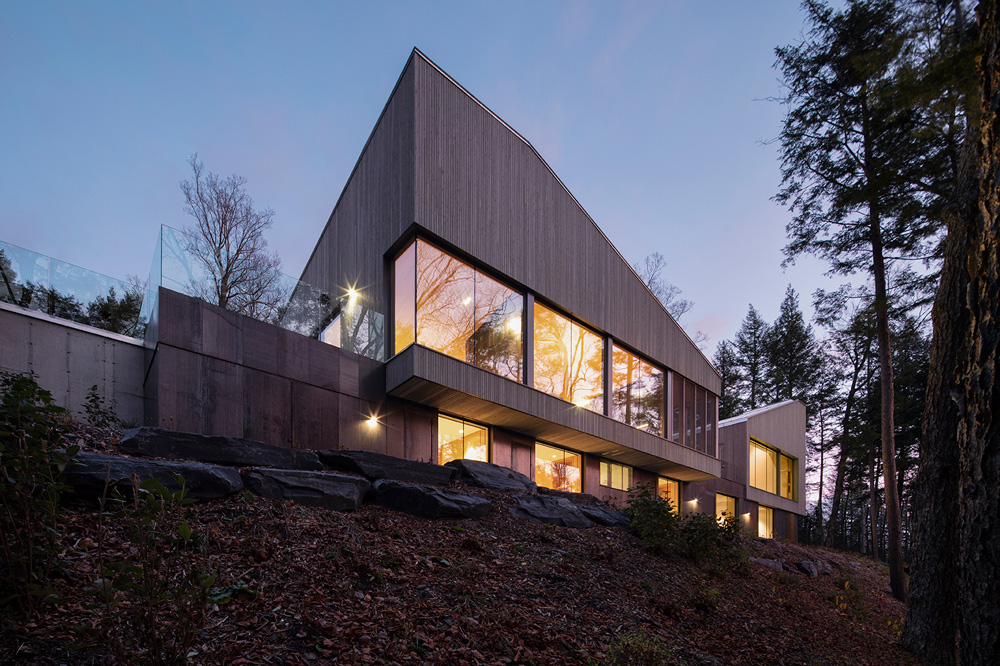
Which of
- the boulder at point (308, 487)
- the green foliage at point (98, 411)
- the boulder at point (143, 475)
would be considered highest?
the green foliage at point (98, 411)

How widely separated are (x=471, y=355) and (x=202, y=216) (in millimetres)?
11424

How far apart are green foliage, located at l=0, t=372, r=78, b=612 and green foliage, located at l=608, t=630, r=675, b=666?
12.6ft

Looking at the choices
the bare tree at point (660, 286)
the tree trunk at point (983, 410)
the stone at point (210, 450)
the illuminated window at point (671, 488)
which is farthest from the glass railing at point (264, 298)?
A: the bare tree at point (660, 286)

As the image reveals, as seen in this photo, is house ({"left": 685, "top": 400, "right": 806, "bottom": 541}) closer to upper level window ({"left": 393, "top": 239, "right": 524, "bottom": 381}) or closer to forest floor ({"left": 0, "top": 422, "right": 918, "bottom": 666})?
upper level window ({"left": 393, "top": 239, "right": 524, "bottom": 381})

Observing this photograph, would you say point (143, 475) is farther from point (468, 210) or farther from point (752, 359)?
point (752, 359)

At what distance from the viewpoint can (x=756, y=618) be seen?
263 inches

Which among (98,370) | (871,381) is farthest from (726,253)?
(98,370)

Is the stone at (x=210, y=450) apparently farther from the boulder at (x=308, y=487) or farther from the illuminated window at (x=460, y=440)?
the illuminated window at (x=460, y=440)

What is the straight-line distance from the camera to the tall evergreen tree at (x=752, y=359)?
36.6 meters

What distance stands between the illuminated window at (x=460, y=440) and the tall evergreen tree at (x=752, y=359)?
29542 mm

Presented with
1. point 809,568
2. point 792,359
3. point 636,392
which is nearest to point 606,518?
point 636,392

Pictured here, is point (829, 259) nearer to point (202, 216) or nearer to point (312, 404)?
point (312, 404)

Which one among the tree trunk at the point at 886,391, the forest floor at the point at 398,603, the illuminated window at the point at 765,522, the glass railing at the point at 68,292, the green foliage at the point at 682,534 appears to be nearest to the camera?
the forest floor at the point at 398,603

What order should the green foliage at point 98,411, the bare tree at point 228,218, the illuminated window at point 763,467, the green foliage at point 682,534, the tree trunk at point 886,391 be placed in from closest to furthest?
the green foliage at point 682,534 < the green foliage at point 98,411 < the tree trunk at point 886,391 < the bare tree at point 228,218 < the illuminated window at point 763,467
